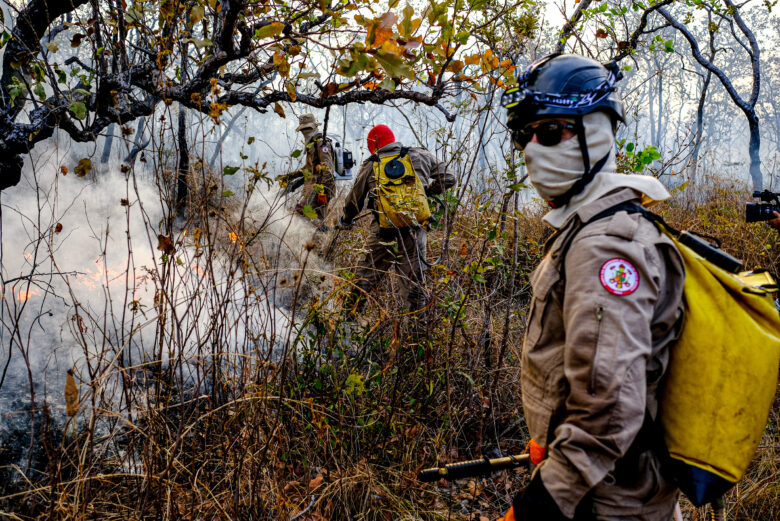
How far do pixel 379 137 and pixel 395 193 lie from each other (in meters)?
0.71

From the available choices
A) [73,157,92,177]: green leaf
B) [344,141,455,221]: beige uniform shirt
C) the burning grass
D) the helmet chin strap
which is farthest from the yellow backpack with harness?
[344,141,455,221]: beige uniform shirt

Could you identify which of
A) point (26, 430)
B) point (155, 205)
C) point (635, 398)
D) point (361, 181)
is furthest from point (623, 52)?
point (155, 205)

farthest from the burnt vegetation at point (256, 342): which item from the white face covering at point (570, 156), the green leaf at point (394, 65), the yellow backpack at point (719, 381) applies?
the yellow backpack at point (719, 381)

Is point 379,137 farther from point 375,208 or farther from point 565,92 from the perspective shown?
point 565,92

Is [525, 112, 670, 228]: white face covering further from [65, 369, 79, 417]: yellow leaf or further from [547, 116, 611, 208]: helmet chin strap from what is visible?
[65, 369, 79, 417]: yellow leaf

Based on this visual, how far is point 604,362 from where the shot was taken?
1059 millimetres

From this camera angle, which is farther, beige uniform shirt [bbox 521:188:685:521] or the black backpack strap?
the black backpack strap

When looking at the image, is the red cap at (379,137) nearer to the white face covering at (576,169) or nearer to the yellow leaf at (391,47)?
the yellow leaf at (391,47)

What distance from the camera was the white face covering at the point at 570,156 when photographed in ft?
4.41

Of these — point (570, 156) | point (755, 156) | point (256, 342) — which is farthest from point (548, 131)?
point (755, 156)

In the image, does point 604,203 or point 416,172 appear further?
point 416,172

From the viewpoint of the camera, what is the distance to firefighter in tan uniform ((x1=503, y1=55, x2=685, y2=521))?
1065mm

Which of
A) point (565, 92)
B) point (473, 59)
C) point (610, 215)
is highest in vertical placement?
point (473, 59)

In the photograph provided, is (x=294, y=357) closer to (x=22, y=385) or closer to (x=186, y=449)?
(x=186, y=449)
